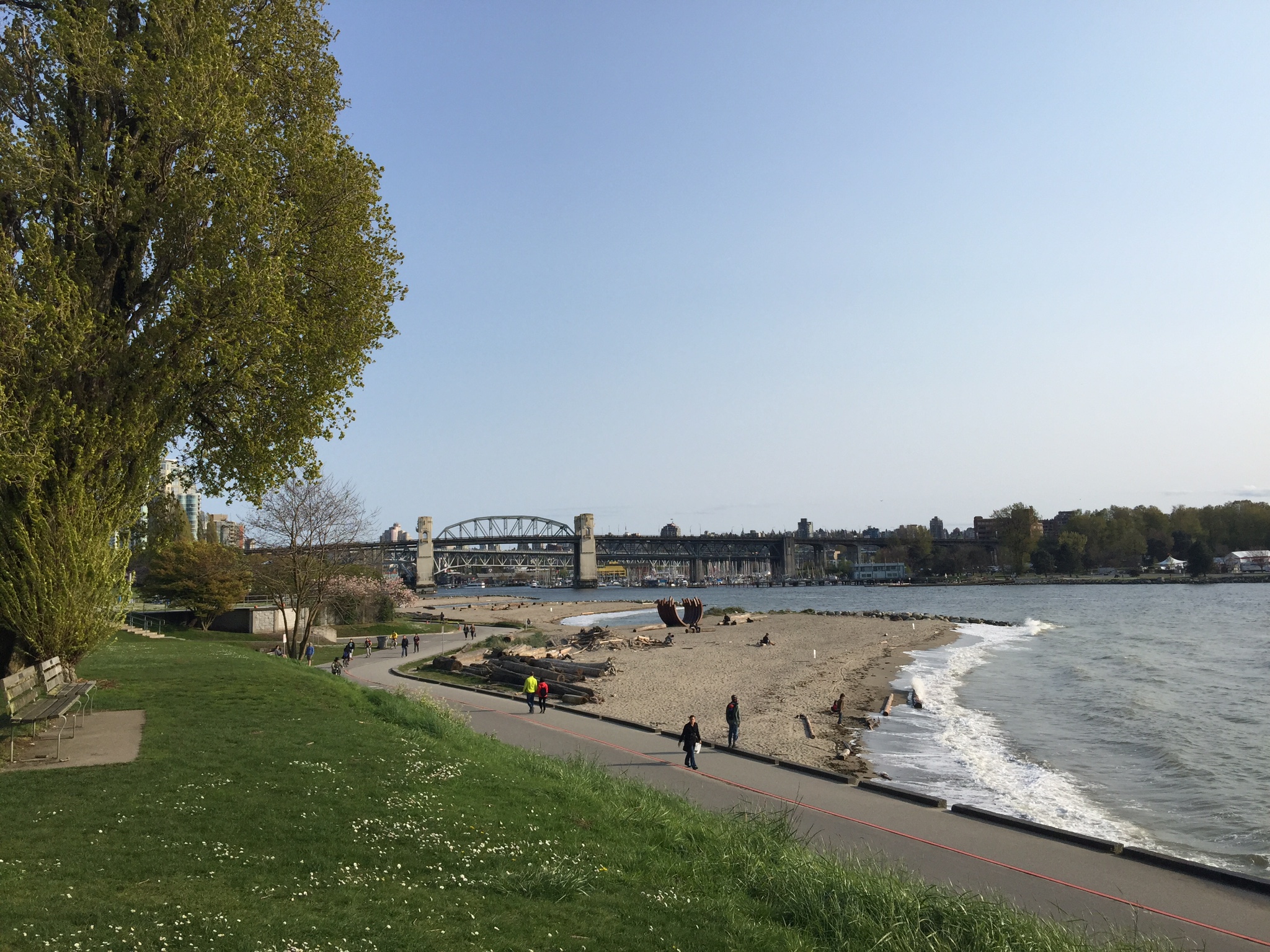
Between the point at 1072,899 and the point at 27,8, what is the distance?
2236 centimetres

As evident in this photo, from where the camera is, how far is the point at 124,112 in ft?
51.2

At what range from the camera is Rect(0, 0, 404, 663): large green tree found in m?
13.4

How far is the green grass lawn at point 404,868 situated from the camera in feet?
24.1

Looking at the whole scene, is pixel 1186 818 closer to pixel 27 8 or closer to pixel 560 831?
pixel 560 831

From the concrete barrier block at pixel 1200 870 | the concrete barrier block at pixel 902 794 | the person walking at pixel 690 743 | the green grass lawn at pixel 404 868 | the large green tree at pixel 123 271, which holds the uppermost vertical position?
the large green tree at pixel 123 271

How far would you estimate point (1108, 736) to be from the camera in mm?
28344

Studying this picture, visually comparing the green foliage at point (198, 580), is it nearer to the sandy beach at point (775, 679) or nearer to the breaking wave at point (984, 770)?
the sandy beach at point (775, 679)

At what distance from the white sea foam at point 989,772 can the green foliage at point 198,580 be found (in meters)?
36.3

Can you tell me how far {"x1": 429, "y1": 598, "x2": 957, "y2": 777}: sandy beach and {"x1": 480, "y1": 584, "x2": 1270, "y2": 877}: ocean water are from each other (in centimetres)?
190

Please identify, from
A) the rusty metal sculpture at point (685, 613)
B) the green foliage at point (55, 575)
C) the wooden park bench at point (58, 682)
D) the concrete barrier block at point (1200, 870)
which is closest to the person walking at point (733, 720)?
the concrete barrier block at point (1200, 870)

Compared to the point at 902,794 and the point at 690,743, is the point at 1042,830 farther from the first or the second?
the point at 690,743

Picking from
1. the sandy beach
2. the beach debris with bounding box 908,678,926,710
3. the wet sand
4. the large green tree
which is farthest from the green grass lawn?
the beach debris with bounding box 908,678,926,710

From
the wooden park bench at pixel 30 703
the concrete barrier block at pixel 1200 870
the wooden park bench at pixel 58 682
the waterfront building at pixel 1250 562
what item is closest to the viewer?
the concrete barrier block at pixel 1200 870

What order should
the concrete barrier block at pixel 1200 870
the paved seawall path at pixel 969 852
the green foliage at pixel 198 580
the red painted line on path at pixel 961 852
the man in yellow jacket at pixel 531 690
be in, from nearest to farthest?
1. the red painted line on path at pixel 961 852
2. the paved seawall path at pixel 969 852
3. the concrete barrier block at pixel 1200 870
4. the man in yellow jacket at pixel 531 690
5. the green foliage at pixel 198 580
